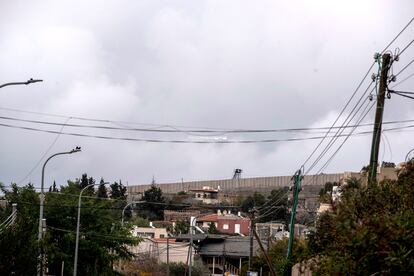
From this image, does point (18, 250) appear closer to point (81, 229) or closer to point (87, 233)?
point (87, 233)

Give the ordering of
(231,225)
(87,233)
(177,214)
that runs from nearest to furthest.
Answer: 1. (87,233)
2. (231,225)
3. (177,214)

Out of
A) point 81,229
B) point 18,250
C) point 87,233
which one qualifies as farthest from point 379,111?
point 81,229

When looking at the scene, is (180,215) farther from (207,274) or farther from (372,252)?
(372,252)

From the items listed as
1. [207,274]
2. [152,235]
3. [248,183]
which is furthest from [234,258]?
[248,183]

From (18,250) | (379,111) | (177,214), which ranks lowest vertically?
(18,250)

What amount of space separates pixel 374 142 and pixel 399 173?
6.33 meters

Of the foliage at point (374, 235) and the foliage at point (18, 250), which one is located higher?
the foliage at point (374, 235)

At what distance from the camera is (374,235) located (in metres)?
10.5

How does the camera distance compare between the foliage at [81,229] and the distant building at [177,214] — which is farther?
the distant building at [177,214]

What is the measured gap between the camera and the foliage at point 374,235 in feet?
33.1

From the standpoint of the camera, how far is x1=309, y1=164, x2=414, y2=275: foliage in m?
10.1

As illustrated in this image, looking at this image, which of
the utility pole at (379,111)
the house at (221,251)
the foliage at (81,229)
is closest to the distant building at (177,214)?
the house at (221,251)

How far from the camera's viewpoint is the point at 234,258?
283ft

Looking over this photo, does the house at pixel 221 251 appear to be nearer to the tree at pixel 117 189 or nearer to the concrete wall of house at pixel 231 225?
the concrete wall of house at pixel 231 225
